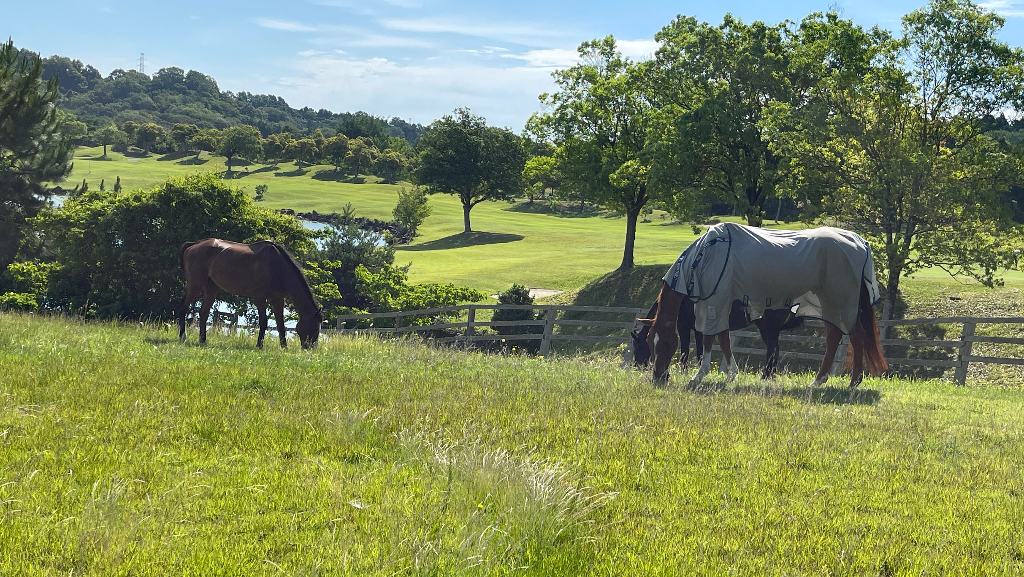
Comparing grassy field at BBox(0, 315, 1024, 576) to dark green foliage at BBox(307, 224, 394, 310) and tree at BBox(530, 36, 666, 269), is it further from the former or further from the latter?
tree at BBox(530, 36, 666, 269)

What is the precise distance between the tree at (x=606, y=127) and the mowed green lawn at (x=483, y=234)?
516 cm

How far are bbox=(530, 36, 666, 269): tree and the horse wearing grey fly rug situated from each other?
26211mm

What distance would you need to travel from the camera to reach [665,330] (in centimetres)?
1050

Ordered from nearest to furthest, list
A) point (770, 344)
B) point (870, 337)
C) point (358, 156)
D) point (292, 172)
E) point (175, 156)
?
point (870, 337) < point (770, 344) < point (358, 156) < point (292, 172) < point (175, 156)

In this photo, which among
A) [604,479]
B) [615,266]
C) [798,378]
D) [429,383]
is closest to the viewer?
[604,479]

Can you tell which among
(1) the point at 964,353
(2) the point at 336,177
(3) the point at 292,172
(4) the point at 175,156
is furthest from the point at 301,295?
(4) the point at 175,156

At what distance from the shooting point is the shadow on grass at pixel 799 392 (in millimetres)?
9344

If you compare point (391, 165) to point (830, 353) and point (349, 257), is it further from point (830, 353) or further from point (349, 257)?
point (830, 353)

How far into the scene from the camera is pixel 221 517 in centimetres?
404

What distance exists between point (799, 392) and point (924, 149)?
17122 mm

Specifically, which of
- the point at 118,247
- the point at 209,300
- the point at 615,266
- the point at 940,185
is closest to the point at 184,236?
the point at 118,247

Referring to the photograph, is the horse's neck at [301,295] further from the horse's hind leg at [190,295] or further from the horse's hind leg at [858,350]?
the horse's hind leg at [858,350]

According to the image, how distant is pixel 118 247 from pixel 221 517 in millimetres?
18583

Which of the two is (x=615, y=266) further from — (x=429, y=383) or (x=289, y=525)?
(x=289, y=525)
